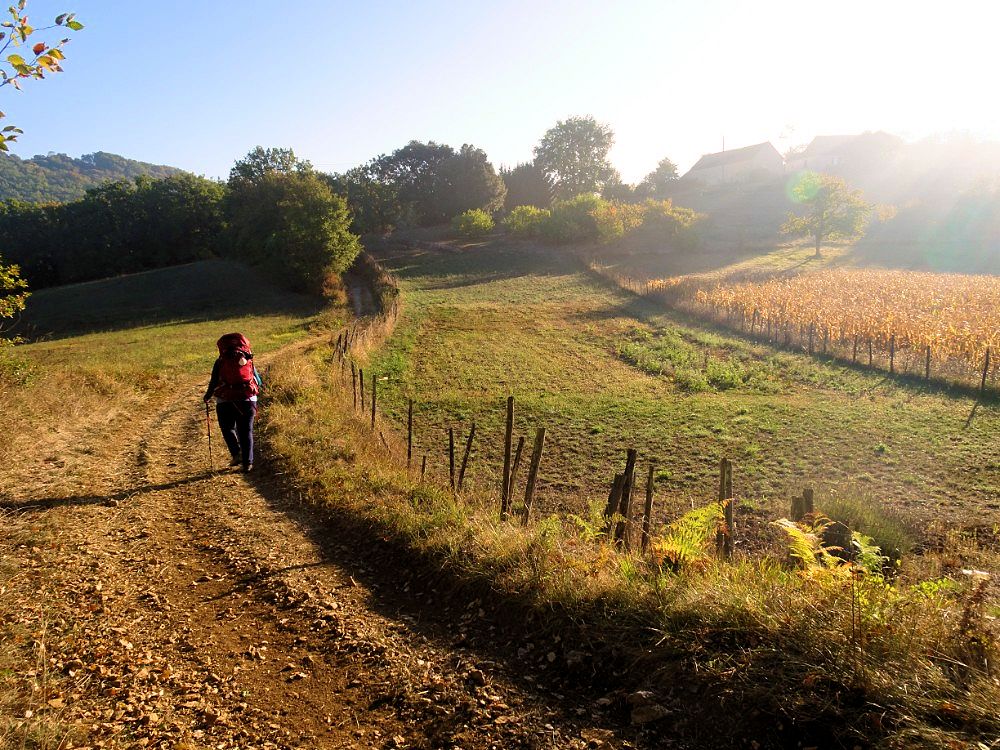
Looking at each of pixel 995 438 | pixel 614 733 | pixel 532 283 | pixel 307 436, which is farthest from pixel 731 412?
pixel 532 283

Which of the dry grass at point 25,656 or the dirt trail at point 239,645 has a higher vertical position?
the dry grass at point 25,656

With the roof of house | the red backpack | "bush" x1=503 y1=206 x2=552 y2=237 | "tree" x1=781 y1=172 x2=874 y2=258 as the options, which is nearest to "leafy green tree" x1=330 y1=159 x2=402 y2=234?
"bush" x1=503 y1=206 x2=552 y2=237

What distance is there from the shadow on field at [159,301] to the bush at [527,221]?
3425 cm

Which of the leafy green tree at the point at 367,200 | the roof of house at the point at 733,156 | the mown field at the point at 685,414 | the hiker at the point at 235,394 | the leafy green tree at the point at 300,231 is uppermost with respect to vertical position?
the roof of house at the point at 733,156

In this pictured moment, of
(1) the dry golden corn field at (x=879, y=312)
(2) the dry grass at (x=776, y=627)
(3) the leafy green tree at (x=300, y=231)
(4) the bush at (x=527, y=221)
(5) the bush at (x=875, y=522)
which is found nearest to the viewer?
(2) the dry grass at (x=776, y=627)

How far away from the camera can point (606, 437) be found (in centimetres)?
1683

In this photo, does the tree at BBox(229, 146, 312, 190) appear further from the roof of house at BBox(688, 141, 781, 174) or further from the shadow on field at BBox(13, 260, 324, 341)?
the roof of house at BBox(688, 141, 781, 174)

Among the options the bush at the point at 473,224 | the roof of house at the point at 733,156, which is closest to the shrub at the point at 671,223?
the bush at the point at 473,224

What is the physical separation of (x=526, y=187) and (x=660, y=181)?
25.5 meters

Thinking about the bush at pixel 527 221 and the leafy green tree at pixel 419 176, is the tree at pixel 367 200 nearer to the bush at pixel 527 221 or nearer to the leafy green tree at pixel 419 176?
the leafy green tree at pixel 419 176

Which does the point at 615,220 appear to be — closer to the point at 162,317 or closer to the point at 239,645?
the point at 162,317

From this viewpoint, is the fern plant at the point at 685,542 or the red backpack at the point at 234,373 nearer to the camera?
the fern plant at the point at 685,542

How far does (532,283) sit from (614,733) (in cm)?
5015

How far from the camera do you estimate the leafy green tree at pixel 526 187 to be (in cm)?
10481
